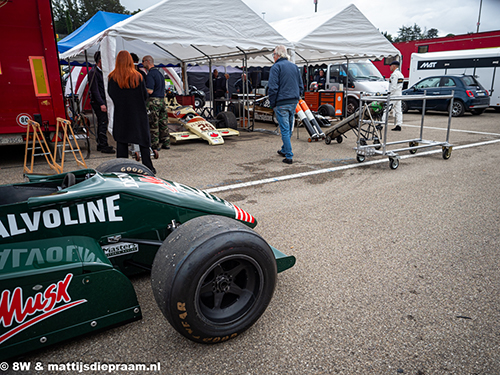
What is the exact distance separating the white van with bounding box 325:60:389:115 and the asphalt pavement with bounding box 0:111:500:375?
26.8ft

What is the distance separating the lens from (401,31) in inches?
4013

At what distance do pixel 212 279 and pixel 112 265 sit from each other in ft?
1.88

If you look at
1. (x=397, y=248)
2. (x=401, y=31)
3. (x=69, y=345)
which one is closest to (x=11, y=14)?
(x=69, y=345)

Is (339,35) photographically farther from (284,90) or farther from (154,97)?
(154,97)

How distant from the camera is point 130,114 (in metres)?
5.07

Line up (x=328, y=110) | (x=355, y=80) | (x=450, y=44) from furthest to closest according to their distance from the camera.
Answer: (x=450, y=44) < (x=355, y=80) < (x=328, y=110)

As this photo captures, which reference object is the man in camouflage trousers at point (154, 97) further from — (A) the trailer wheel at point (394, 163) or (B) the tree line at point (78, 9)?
(B) the tree line at point (78, 9)

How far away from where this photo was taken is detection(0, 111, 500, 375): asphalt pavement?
1928 millimetres

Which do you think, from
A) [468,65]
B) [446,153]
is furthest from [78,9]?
[446,153]

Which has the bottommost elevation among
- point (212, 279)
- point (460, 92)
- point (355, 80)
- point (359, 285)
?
point (359, 285)

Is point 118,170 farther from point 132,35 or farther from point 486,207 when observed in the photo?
point 132,35

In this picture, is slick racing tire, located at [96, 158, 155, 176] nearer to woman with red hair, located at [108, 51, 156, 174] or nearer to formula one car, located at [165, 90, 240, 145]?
woman with red hair, located at [108, 51, 156, 174]

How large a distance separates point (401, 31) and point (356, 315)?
386 ft

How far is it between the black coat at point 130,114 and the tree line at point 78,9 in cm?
6738
